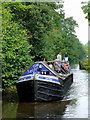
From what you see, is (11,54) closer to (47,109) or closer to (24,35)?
(24,35)

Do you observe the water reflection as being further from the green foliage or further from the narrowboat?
the green foliage

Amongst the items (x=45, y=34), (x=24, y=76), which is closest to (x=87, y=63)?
(x=45, y=34)

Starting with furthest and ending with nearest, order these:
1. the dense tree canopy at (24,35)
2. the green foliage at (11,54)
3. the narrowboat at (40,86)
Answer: the dense tree canopy at (24,35), the green foliage at (11,54), the narrowboat at (40,86)

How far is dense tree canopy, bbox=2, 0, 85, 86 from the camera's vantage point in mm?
14844

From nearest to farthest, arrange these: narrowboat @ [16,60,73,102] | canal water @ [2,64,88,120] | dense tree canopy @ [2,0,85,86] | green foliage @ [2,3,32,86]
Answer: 1. canal water @ [2,64,88,120]
2. narrowboat @ [16,60,73,102]
3. green foliage @ [2,3,32,86]
4. dense tree canopy @ [2,0,85,86]

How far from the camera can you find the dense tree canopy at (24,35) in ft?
48.7

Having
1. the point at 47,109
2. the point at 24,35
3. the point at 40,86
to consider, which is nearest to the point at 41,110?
the point at 47,109

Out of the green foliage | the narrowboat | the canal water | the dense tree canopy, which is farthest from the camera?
the dense tree canopy

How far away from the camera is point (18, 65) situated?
1566 centimetres

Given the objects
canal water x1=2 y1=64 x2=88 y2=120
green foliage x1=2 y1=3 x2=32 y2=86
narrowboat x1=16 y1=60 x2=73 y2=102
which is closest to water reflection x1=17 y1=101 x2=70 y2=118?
canal water x1=2 y1=64 x2=88 y2=120

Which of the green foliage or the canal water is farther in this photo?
the green foliage

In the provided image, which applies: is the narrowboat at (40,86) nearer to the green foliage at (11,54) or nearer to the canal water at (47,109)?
the canal water at (47,109)

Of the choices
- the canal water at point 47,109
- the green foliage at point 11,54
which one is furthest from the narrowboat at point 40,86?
the green foliage at point 11,54

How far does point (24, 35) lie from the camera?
18.3m
